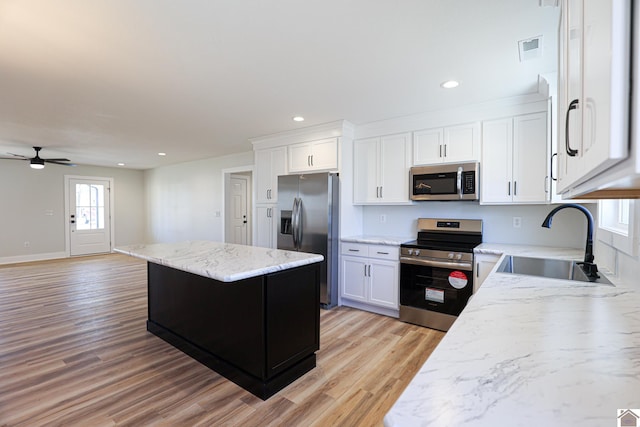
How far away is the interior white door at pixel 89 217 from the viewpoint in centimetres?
773

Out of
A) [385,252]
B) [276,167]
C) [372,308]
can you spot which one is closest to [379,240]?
[385,252]

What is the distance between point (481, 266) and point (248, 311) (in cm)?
221

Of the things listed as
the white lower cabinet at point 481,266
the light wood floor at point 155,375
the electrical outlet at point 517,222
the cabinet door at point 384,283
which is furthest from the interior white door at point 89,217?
the electrical outlet at point 517,222

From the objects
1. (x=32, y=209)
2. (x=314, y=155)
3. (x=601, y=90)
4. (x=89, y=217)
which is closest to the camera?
(x=601, y=90)

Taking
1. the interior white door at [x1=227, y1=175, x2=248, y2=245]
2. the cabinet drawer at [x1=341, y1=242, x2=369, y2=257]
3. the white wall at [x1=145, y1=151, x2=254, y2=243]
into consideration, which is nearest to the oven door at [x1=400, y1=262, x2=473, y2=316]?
the cabinet drawer at [x1=341, y1=242, x2=369, y2=257]

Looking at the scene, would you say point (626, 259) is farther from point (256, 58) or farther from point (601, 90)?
point (256, 58)

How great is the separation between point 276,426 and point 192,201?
249 inches

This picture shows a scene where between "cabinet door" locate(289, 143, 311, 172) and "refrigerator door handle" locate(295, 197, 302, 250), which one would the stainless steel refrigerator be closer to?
"refrigerator door handle" locate(295, 197, 302, 250)

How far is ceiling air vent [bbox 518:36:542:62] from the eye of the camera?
79.5 inches

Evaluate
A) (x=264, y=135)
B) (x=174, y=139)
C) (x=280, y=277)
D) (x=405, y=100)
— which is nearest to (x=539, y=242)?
(x=405, y=100)

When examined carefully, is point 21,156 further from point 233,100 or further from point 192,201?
point 233,100

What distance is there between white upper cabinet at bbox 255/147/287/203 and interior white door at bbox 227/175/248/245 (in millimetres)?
2431

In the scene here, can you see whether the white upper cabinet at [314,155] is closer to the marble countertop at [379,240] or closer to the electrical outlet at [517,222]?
the marble countertop at [379,240]

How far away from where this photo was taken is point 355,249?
3838 mm
